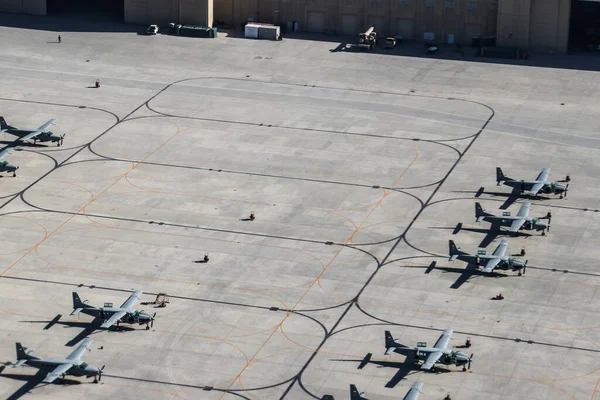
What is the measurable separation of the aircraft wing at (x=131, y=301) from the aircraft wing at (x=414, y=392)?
29403 mm

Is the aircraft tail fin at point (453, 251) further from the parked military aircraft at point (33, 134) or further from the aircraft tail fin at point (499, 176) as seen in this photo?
the parked military aircraft at point (33, 134)

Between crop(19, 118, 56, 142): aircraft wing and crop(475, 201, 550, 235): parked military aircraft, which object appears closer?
crop(475, 201, 550, 235): parked military aircraft

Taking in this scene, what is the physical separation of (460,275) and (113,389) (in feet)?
134

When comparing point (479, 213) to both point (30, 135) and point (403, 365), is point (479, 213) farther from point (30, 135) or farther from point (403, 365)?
point (30, 135)

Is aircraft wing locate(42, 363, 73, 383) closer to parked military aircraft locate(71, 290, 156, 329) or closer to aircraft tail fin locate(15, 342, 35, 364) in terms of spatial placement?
aircraft tail fin locate(15, 342, 35, 364)

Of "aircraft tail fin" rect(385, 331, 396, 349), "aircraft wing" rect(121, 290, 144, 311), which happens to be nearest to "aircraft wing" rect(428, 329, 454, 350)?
"aircraft tail fin" rect(385, 331, 396, 349)

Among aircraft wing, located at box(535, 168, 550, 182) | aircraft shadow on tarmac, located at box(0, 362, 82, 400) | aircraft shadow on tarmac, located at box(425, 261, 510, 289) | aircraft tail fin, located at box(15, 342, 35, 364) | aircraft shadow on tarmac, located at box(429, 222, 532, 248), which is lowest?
aircraft shadow on tarmac, located at box(0, 362, 82, 400)

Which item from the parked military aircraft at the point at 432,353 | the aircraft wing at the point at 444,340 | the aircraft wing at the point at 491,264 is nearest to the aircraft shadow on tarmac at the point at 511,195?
the aircraft wing at the point at 491,264

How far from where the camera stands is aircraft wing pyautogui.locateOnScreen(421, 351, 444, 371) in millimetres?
130625

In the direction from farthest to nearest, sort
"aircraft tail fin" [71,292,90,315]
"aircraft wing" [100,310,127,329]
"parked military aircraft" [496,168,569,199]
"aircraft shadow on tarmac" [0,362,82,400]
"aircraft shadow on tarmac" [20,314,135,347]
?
1. "parked military aircraft" [496,168,569,199]
2. "aircraft tail fin" [71,292,90,315]
3. "aircraft shadow on tarmac" [20,314,135,347]
4. "aircraft wing" [100,310,127,329]
5. "aircraft shadow on tarmac" [0,362,82,400]

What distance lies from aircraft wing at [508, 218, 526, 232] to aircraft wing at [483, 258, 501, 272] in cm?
974

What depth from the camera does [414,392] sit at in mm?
125125

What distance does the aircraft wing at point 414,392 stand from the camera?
124m

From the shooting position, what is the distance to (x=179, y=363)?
132 m
